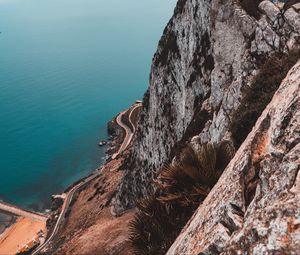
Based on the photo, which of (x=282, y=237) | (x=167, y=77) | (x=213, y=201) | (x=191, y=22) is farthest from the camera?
(x=167, y=77)

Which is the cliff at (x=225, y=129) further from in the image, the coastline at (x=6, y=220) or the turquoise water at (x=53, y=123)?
the turquoise water at (x=53, y=123)

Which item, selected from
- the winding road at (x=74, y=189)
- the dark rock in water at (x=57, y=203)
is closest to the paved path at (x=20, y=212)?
the dark rock in water at (x=57, y=203)

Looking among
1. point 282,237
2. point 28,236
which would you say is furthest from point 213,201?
point 28,236

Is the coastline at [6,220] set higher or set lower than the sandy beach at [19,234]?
higher

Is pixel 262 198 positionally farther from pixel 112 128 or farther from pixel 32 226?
pixel 112 128

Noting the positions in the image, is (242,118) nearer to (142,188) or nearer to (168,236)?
(168,236)

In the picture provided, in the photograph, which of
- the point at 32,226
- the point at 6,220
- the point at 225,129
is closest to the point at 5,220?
the point at 6,220

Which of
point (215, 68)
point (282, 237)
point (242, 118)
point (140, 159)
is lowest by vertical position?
point (282, 237)
